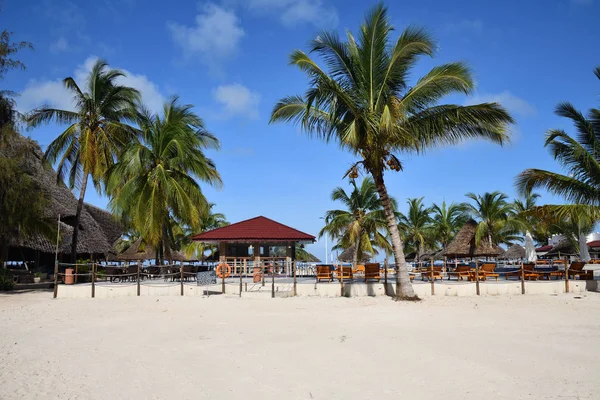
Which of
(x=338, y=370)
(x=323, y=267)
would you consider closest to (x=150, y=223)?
(x=323, y=267)

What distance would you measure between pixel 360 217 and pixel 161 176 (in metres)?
13.0

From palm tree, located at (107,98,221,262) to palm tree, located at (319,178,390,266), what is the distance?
29.3 feet

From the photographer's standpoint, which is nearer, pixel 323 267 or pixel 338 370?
pixel 338 370

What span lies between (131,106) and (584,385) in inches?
799

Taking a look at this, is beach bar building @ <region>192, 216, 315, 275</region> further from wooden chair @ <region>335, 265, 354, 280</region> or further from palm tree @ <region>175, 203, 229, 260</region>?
palm tree @ <region>175, 203, 229, 260</region>

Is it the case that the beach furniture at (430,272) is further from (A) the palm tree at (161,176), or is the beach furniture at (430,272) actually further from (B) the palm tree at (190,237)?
(B) the palm tree at (190,237)

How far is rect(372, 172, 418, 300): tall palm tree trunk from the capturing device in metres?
14.1

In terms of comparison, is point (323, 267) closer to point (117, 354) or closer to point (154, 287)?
point (154, 287)

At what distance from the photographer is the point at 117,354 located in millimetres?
7523

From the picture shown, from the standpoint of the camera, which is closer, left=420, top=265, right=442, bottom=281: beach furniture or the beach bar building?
left=420, top=265, right=442, bottom=281: beach furniture

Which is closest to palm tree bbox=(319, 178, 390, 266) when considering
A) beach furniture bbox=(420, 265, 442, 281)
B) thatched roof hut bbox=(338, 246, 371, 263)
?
thatched roof hut bbox=(338, 246, 371, 263)

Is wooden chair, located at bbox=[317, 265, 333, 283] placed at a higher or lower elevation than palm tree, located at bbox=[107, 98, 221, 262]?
Result: lower

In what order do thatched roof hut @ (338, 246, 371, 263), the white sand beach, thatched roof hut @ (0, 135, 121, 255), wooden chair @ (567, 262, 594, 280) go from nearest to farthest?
1. the white sand beach
2. wooden chair @ (567, 262, 594, 280)
3. thatched roof hut @ (0, 135, 121, 255)
4. thatched roof hut @ (338, 246, 371, 263)

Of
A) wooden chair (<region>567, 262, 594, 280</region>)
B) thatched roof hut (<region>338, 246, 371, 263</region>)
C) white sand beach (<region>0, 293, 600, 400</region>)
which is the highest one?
thatched roof hut (<region>338, 246, 371, 263</region>)
